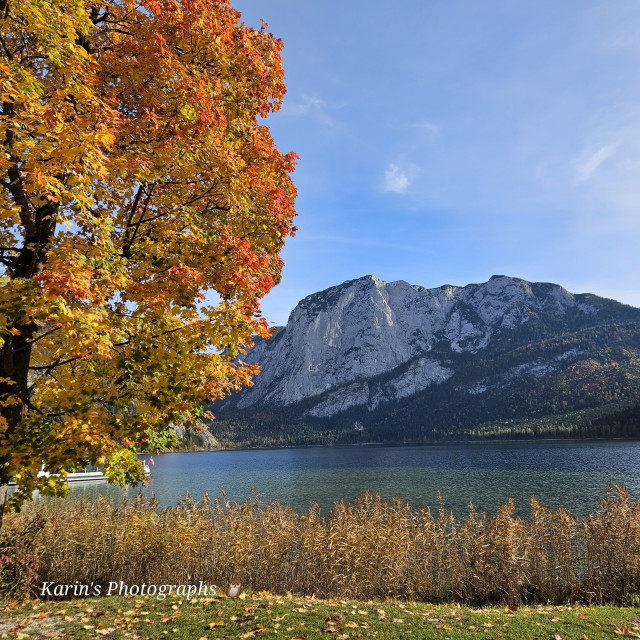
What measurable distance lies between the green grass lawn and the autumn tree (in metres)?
4.09

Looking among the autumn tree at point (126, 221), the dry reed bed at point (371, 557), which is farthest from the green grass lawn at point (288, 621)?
the autumn tree at point (126, 221)

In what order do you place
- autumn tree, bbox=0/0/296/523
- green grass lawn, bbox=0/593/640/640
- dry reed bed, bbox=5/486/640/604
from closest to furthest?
autumn tree, bbox=0/0/296/523, green grass lawn, bbox=0/593/640/640, dry reed bed, bbox=5/486/640/604

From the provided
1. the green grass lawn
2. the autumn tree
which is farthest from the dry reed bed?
the autumn tree

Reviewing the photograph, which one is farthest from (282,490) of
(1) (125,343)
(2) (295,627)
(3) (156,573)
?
(1) (125,343)

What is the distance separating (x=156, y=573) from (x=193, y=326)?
40.6ft

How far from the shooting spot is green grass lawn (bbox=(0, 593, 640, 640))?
27.2ft

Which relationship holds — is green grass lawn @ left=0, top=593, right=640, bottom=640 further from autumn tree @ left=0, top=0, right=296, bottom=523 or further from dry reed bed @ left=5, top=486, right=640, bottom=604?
autumn tree @ left=0, top=0, right=296, bottom=523

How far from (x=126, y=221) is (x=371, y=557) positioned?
13.5m

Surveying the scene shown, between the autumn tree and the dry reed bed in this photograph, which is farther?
Result: the dry reed bed

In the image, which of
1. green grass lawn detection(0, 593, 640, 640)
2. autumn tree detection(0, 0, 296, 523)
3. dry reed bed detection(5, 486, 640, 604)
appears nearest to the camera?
autumn tree detection(0, 0, 296, 523)

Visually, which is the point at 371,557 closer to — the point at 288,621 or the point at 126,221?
the point at 288,621

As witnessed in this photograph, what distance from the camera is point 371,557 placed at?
14.1 metres

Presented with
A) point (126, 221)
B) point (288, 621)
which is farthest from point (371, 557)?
point (126, 221)

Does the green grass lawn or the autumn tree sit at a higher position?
the autumn tree
